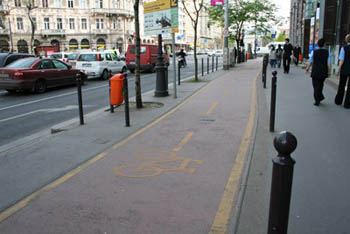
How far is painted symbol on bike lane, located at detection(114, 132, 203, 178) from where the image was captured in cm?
479

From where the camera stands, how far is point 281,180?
2408 millimetres

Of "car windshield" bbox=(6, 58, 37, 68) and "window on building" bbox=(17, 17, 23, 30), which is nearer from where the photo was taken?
"car windshield" bbox=(6, 58, 37, 68)

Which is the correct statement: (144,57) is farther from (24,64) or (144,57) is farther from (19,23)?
(19,23)

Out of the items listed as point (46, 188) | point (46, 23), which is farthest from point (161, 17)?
point (46, 23)

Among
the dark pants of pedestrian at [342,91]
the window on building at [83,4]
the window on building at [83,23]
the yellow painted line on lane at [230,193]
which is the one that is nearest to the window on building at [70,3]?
the window on building at [83,4]

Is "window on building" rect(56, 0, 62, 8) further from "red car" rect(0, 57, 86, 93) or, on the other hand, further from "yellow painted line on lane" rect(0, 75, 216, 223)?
"yellow painted line on lane" rect(0, 75, 216, 223)

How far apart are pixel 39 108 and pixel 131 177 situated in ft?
25.2

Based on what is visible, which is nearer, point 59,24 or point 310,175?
point 310,175

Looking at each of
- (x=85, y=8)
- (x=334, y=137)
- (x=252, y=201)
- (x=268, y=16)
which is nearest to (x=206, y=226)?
(x=252, y=201)

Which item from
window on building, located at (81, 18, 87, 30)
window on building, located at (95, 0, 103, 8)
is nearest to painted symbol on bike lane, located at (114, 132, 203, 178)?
window on building, located at (81, 18, 87, 30)

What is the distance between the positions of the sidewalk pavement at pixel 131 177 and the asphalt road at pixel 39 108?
1.59 meters

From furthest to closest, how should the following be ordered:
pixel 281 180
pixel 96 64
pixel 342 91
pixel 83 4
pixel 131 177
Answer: pixel 83 4
pixel 96 64
pixel 342 91
pixel 131 177
pixel 281 180

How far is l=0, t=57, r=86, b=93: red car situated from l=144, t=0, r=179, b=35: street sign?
5828 mm

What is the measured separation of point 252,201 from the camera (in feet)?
12.5
